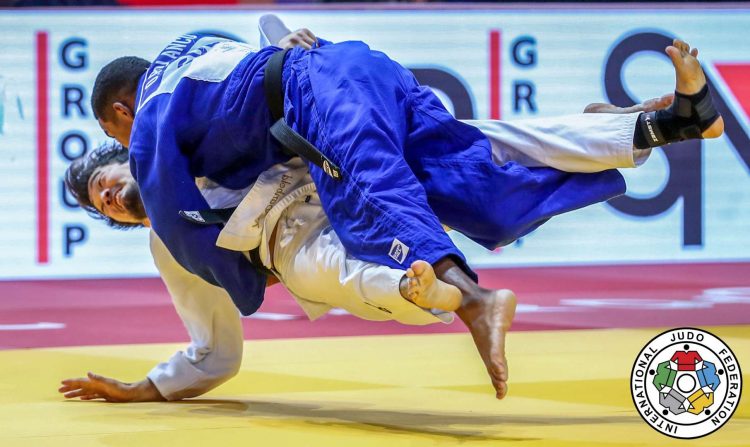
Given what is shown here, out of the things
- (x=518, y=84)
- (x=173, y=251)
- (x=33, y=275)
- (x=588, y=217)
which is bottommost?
(x=33, y=275)

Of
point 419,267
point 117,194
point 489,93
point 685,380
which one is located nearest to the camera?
point 419,267

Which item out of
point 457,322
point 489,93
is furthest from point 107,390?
point 489,93

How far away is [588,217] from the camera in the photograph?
24.4 ft

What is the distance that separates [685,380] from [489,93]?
467 cm

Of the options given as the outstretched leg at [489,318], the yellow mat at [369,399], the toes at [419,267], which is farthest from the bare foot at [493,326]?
the yellow mat at [369,399]

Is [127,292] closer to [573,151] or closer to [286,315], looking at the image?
[286,315]

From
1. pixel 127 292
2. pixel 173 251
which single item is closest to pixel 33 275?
pixel 127 292

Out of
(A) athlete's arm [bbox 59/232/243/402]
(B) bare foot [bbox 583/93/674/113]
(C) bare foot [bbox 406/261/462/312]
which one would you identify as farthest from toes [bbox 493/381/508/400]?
(A) athlete's arm [bbox 59/232/243/402]

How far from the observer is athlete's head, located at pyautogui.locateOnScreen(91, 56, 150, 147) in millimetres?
3906

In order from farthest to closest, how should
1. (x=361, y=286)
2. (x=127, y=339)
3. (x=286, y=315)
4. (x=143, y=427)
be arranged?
(x=286, y=315)
(x=127, y=339)
(x=143, y=427)
(x=361, y=286)

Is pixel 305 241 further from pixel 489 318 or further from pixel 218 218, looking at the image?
pixel 489 318

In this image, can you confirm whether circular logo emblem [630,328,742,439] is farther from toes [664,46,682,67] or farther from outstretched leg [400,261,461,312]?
toes [664,46,682,67]

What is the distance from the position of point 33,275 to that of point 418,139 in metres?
4.12

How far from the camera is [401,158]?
323 centimetres
